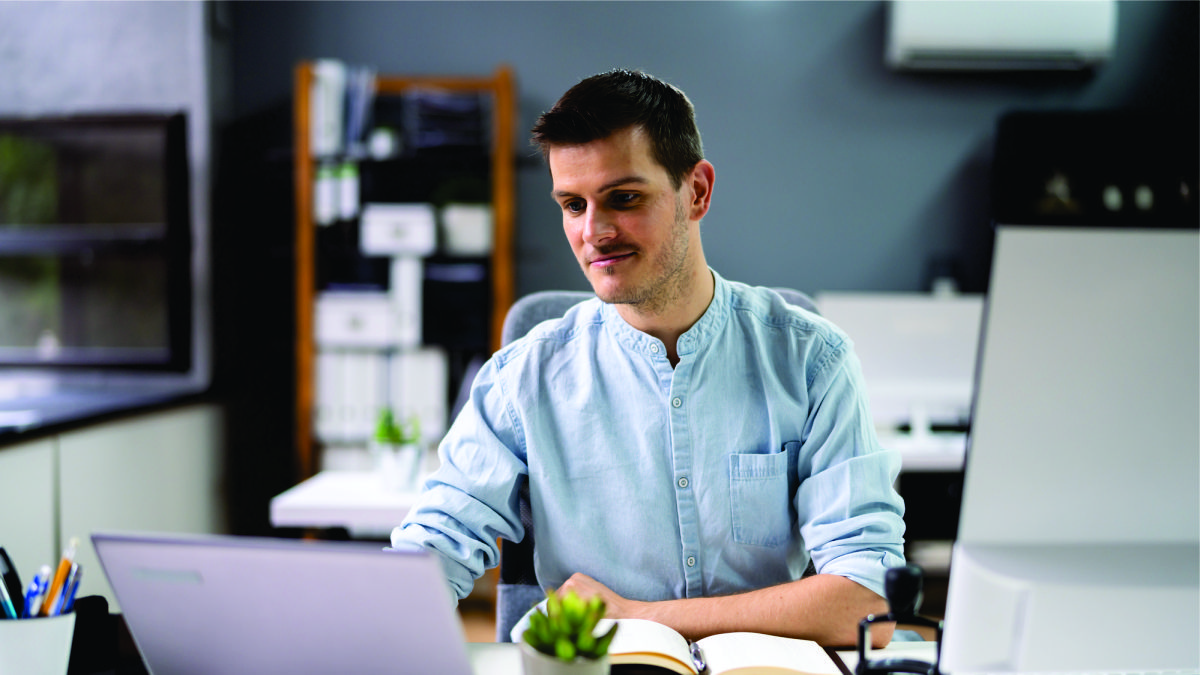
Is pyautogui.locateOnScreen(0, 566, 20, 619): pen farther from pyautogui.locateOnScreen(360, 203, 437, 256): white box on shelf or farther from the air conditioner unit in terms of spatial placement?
the air conditioner unit

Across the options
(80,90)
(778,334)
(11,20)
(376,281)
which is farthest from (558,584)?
(11,20)

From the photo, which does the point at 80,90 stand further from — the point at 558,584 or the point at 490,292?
the point at 558,584

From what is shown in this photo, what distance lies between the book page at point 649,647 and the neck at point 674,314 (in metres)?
0.45

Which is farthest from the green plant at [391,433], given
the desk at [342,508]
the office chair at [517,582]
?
the office chair at [517,582]

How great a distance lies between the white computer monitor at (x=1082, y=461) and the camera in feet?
2.01

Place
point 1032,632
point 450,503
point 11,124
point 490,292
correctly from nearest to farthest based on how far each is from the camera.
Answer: point 1032,632 < point 450,503 < point 11,124 < point 490,292

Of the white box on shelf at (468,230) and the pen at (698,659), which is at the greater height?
the white box on shelf at (468,230)

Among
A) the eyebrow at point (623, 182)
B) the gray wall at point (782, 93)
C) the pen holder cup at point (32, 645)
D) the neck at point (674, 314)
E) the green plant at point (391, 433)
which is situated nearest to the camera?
the pen holder cup at point (32, 645)

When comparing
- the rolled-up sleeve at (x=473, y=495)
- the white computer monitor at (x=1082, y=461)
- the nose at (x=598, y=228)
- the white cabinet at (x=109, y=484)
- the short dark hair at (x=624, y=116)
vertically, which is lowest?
the white cabinet at (x=109, y=484)

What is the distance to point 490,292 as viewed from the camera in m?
3.15

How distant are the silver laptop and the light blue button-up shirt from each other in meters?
0.39

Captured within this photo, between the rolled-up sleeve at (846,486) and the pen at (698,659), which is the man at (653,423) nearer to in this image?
the rolled-up sleeve at (846,486)

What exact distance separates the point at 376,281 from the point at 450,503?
7.82 feet

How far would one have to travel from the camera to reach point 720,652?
0.87 m
